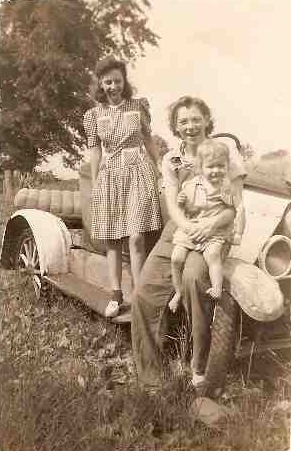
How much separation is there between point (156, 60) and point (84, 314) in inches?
58.4

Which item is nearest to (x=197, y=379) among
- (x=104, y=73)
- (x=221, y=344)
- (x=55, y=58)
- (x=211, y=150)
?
(x=221, y=344)

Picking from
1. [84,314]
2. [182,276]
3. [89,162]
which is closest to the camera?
[182,276]

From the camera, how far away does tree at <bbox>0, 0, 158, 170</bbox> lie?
10.9ft

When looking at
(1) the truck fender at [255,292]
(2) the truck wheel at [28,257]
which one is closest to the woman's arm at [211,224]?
(1) the truck fender at [255,292]

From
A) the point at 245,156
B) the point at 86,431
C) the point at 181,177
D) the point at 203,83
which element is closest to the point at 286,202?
the point at 245,156

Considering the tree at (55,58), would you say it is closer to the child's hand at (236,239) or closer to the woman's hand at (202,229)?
the woman's hand at (202,229)

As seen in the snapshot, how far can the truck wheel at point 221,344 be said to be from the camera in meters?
3.11

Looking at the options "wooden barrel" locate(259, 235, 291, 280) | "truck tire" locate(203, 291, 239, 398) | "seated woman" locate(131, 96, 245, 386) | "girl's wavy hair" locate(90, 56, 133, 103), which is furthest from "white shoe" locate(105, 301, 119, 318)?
"girl's wavy hair" locate(90, 56, 133, 103)

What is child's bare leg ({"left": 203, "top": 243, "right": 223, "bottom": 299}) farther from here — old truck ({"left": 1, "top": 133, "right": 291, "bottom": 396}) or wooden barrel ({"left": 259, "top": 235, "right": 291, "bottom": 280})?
wooden barrel ({"left": 259, "top": 235, "right": 291, "bottom": 280})

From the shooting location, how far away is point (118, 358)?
11.3 feet

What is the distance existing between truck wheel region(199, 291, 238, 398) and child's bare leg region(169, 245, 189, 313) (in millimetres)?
213

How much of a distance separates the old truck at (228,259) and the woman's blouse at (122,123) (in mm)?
246

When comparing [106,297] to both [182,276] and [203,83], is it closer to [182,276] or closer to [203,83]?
[182,276]

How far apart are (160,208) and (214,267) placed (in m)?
0.47
